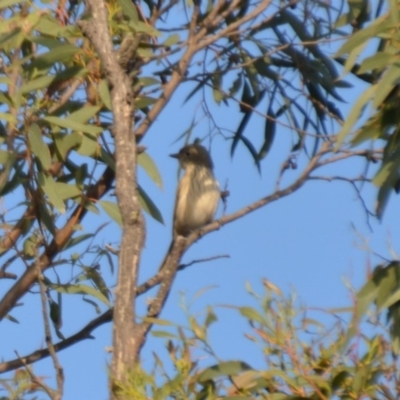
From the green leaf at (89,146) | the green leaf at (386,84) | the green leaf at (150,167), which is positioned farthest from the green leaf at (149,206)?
the green leaf at (386,84)

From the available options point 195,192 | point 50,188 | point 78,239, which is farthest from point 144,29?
point 195,192

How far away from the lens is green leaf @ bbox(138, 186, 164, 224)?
10.2 feet

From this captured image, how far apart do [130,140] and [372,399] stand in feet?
2.30

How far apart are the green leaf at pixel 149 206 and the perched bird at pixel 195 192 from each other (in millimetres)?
2505

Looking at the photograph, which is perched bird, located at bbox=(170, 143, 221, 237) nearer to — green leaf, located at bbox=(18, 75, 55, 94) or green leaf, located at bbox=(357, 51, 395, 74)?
green leaf, located at bbox=(18, 75, 55, 94)

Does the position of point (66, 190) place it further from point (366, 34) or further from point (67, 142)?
point (366, 34)

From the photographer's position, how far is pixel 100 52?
98.2 inches

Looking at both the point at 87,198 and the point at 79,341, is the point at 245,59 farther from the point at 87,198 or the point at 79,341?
the point at 79,341

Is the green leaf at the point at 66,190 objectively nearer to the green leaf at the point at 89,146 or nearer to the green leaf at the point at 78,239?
the green leaf at the point at 89,146

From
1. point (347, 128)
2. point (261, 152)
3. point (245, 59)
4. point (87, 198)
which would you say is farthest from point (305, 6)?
point (347, 128)

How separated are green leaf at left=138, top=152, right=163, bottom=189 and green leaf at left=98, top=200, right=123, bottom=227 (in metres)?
0.12

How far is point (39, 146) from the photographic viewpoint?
2.90 meters

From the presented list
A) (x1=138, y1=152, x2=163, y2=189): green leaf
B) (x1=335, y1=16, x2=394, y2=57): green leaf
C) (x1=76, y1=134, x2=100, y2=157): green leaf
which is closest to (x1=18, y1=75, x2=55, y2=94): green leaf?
(x1=76, y1=134, x2=100, y2=157): green leaf

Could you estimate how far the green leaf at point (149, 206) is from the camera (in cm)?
310
